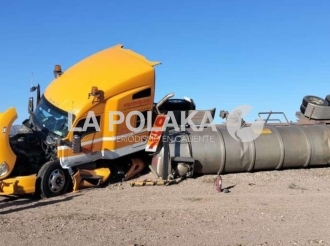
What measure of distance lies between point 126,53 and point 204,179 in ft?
14.0

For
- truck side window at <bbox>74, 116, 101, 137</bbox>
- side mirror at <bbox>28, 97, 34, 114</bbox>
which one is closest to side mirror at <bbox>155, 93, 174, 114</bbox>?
truck side window at <bbox>74, 116, 101, 137</bbox>

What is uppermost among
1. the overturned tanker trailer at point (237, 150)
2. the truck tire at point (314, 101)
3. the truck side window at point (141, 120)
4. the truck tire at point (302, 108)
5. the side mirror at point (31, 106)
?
the truck tire at point (314, 101)

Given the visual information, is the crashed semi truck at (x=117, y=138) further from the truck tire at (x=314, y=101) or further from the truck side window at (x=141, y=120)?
the truck tire at (x=314, y=101)

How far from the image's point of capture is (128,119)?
40.3ft

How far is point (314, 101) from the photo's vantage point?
55.2 feet

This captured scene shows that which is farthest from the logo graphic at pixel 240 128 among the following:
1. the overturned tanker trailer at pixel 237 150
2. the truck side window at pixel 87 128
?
the truck side window at pixel 87 128

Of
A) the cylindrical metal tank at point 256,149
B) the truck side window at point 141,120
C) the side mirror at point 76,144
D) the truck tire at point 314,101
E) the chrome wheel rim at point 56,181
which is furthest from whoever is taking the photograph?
the truck tire at point 314,101

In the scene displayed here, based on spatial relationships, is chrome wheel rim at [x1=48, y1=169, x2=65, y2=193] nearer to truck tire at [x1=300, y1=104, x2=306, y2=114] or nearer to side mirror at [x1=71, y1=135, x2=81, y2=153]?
side mirror at [x1=71, y1=135, x2=81, y2=153]

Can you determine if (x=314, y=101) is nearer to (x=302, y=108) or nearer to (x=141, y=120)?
(x=302, y=108)

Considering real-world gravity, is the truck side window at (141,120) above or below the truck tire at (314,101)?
below

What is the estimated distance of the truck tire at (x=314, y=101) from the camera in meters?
16.7

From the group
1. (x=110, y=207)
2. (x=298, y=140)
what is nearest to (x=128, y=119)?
(x=110, y=207)

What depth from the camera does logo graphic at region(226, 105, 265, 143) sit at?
45.4 feet

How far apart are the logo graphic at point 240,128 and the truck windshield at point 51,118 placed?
509cm
